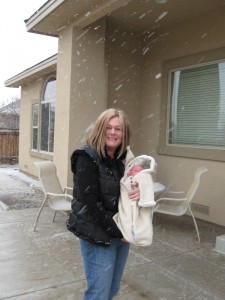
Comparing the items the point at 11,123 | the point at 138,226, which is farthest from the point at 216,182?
the point at 11,123

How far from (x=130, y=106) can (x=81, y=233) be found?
5690 mm

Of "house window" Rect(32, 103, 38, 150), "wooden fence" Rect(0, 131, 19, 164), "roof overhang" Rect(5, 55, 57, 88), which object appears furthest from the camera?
"wooden fence" Rect(0, 131, 19, 164)

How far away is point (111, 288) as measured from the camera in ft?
8.25

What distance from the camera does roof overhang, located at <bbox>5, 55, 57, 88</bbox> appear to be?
9.66 metres

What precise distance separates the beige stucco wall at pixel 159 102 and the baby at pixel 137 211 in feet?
13.5

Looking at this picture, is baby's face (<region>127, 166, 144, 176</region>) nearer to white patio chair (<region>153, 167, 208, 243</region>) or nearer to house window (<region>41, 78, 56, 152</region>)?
white patio chair (<region>153, 167, 208, 243</region>)

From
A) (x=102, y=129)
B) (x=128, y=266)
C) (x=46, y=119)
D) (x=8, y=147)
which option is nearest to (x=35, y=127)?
(x=46, y=119)

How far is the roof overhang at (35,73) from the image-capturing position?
31.7ft

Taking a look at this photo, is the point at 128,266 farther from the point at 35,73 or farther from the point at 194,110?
the point at 35,73

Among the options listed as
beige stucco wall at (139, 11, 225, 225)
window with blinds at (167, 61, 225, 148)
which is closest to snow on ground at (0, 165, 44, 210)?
beige stucco wall at (139, 11, 225, 225)

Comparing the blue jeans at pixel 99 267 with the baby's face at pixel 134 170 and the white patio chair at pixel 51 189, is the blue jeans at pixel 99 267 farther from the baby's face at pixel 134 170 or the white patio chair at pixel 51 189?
the white patio chair at pixel 51 189

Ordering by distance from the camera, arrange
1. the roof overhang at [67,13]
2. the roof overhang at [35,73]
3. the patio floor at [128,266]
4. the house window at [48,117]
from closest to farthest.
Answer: the patio floor at [128,266], the roof overhang at [67,13], the roof overhang at [35,73], the house window at [48,117]


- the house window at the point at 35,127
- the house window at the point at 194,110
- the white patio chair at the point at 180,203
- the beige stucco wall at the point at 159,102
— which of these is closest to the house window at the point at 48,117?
the house window at the point at 35,127

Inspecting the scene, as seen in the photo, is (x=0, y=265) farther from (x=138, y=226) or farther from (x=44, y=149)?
(x=44, y=149)
